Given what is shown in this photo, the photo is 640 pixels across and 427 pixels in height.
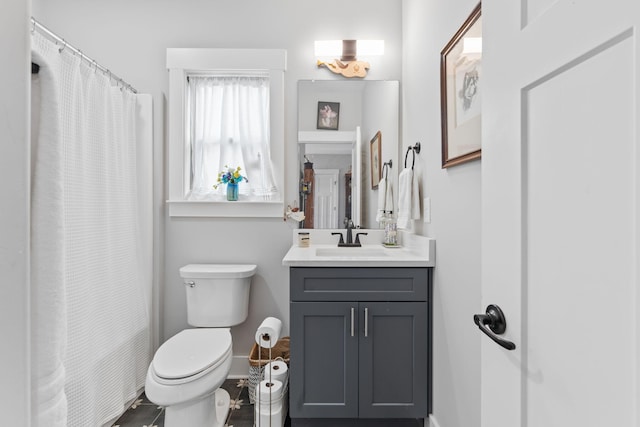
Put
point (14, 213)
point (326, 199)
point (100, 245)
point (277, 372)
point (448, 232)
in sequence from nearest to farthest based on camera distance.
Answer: point (14, 213) → point (448, 232) → point (100, 245) → point (277, 372) → point (326, 199)

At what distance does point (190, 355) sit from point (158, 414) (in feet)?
1.96

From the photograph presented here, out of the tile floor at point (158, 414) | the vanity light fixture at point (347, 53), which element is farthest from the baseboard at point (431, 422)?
the vanity light fixture at point (347, 53)

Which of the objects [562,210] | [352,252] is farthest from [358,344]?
[562,210]

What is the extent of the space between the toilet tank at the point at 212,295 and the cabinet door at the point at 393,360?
0.86m

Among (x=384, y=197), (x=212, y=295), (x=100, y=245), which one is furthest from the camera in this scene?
(x=384, y=197)

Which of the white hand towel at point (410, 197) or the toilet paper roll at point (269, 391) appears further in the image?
the white hand towel at point (410, 197)

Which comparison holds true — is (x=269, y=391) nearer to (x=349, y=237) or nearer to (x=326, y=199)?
(x=349, y=237)

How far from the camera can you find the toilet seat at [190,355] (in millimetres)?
1388

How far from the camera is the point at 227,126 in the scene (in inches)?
87.2

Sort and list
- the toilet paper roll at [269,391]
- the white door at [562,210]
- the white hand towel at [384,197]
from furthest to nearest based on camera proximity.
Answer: the white hand towel at [384,197] < the toilet paper roll at [269,391] < the white door at [562,210]

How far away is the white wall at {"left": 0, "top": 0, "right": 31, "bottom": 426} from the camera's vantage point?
45 centimetres

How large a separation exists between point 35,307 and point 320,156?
5.89 ft

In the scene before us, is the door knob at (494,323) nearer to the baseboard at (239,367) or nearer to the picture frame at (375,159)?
the picture frame at (375,159)

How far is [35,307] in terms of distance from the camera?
1.93 ft
